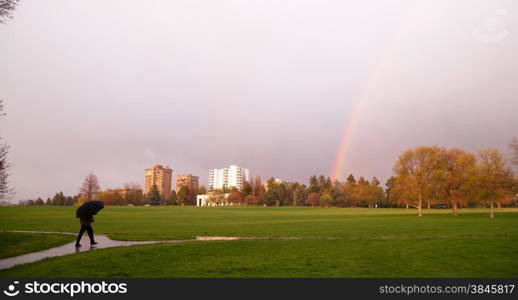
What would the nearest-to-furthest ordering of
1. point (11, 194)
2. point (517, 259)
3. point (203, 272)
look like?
point (203, 272) → point (517, 259) → point (11, 194)

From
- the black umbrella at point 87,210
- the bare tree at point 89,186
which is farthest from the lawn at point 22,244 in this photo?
the bare tree at point 89,186

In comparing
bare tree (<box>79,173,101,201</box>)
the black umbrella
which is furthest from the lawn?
bare tree (<box>79,173,101,201</box>)

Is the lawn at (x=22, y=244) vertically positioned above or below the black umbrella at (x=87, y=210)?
below

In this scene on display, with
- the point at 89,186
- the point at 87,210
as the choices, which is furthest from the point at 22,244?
the point at 89,186

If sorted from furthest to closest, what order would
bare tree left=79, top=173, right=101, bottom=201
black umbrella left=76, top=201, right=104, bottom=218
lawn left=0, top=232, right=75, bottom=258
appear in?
bare tree left=79, top=173, right=101, bottom=201 → black umbrella left=76, top=201, right=104, bottom=218 → lawn left=0, top=232, right=75, bottom=258

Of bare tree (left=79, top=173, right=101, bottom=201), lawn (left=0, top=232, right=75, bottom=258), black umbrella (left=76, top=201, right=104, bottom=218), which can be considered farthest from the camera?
bare tree (left=79, top=173, right=101, bottom=201)

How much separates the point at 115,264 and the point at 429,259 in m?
13.0

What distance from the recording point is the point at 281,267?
537 inches

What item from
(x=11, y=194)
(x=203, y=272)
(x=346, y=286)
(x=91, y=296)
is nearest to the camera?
(x=91, y=296)

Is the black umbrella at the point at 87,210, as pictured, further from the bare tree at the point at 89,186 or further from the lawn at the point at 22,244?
the bare tree at the point at 89,186

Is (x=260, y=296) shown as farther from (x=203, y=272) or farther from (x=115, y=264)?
(x=115, y=264)

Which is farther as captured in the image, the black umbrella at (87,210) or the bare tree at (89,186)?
the bare tree at (89,186)

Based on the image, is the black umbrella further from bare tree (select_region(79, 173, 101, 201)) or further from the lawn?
bare tree (select_region(79, 173, 101, 201))

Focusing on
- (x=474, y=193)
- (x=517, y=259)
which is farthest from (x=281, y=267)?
(x=474, y=193)
